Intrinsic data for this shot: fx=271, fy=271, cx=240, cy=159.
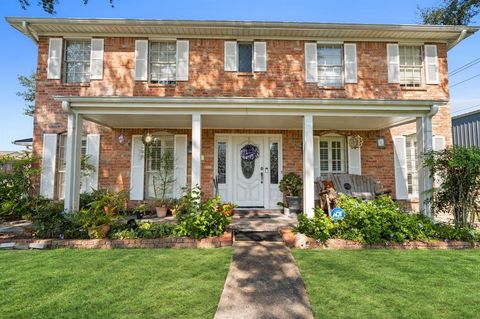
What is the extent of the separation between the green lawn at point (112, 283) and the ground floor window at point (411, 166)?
6.71 m

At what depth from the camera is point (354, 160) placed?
8.16 metres

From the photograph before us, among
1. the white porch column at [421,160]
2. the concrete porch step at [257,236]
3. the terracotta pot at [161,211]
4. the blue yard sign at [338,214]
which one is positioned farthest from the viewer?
the terracotta pot at [161,211]

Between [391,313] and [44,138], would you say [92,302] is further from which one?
[44,138]

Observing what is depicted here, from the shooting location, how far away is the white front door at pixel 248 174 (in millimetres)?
7996

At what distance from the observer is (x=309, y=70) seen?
319 inches

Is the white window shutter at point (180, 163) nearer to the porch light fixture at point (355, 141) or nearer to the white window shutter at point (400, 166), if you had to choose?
the porch light fixture at point (355, 141)

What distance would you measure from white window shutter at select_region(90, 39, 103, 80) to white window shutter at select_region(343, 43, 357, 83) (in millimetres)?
7222

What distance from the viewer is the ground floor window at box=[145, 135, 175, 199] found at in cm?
799

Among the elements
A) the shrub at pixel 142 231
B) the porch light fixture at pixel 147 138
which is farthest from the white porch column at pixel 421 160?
the porch light fixture at pixel 147 138

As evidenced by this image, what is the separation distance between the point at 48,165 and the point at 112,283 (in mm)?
6067

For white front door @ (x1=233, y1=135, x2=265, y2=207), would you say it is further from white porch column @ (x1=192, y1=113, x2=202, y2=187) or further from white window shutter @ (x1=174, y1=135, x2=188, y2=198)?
white porch column @ (x1=192, y1=113, x2=202, y2=187)

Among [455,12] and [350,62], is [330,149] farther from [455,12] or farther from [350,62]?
[455,12]

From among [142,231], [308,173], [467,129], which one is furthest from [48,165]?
[467,129]

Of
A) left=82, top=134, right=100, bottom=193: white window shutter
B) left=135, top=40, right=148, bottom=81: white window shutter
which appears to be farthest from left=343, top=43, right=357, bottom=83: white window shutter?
left=82, top=134, right=100, bottom=193: white window shutter
